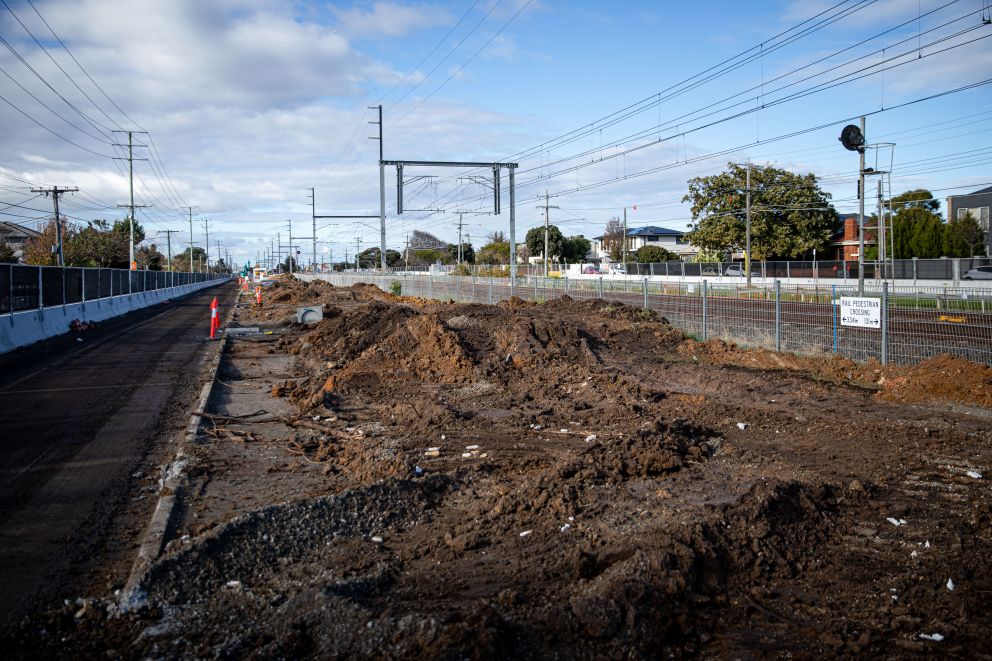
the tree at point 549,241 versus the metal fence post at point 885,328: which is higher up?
the tree at point 549,241

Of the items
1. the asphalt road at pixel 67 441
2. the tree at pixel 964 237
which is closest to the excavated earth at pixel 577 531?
the asphalt road at pixel 67 441

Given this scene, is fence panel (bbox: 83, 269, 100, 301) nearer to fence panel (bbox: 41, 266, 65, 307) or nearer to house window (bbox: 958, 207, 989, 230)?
fence panel (bbox: 41, 266, 65, 307)

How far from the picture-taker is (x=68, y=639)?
447cm

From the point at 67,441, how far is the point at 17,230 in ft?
311

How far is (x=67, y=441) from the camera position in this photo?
9578 millimetres

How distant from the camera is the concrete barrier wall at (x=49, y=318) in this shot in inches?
802

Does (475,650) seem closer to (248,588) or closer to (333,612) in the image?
(333,612)

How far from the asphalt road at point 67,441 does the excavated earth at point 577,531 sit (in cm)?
81


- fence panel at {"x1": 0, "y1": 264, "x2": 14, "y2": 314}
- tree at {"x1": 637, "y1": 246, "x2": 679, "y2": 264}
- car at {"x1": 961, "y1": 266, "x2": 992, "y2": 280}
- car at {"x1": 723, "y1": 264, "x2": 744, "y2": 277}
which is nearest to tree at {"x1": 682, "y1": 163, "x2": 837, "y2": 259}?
car at {"x1": 723, "y1": 264, "x2": 744, "y2": 277}

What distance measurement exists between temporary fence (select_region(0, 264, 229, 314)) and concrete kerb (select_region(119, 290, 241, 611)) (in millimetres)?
14159

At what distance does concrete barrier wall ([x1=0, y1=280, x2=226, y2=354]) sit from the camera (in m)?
20.4

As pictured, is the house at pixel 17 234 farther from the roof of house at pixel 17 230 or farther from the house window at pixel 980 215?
the house window at pixel 980 215

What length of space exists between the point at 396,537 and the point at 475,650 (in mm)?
2407

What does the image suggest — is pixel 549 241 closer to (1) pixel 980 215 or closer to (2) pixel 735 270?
(2) pixel 735 270
